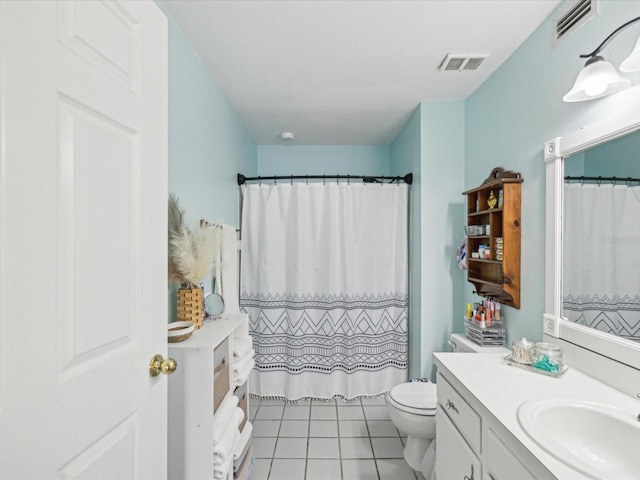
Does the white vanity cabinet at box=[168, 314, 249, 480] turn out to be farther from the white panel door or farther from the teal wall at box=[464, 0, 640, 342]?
the teal wall at box=[464, 0, 640, 342]

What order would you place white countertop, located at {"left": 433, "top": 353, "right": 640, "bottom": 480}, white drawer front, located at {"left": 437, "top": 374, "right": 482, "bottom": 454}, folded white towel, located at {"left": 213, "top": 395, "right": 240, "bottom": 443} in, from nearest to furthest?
white countertop, located at {"left": 433, "top": 353, "right": 640, "bottom": 480} → white drawer front, located at {"left": 437, "top": 374, "right": 482, "bottom": 454} → folded white towel, located at {"left": 213, "top": 395, "right": 240, "bottom": 443}

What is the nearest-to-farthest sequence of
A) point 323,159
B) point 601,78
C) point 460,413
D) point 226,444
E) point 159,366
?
point 159,366
point 601,78
point 460,413
point 226,444
point 323,159

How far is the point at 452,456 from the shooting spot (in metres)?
1.32

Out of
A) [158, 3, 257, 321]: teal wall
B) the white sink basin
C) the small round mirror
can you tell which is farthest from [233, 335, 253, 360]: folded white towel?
the white sink basin

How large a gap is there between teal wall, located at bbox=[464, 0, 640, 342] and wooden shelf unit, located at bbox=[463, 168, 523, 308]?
41 mm

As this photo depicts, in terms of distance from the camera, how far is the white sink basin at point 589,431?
0.90 meters

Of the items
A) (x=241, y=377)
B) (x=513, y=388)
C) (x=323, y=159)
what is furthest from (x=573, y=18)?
(x=323, y=159)

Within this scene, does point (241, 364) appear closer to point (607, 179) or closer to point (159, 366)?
point (159, 366)

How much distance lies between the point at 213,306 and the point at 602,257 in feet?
5.50

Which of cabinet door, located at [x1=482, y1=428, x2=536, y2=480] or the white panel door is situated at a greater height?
the white panel door

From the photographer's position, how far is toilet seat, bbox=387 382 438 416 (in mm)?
1789

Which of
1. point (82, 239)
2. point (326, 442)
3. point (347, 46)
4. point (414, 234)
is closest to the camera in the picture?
point (82, 239)

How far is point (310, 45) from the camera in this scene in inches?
68.7

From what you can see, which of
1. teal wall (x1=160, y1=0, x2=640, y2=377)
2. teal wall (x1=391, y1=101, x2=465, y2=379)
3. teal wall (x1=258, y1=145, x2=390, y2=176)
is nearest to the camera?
teal wall (x1=160, y1=0, x2=640, y2=377)
